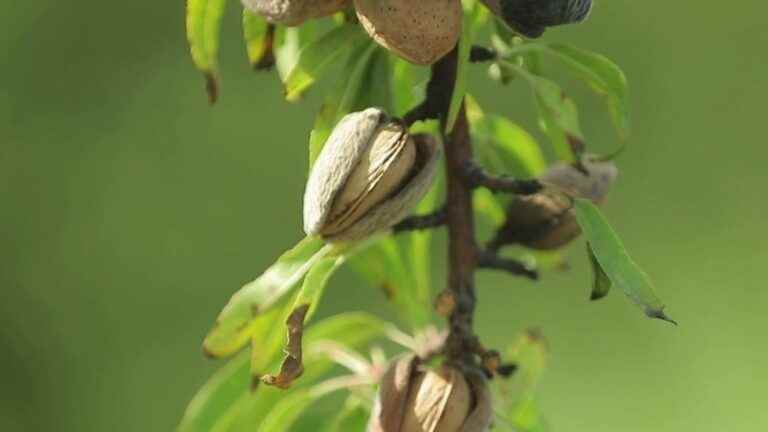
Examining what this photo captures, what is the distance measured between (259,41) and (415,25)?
223 millimetres

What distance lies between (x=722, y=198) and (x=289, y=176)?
1.08m

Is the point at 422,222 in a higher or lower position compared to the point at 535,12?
lower

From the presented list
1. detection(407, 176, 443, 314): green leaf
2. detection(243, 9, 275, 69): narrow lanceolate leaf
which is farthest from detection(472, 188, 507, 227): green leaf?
detection(243, 9, 275, 69): narrow lanceolate leaf

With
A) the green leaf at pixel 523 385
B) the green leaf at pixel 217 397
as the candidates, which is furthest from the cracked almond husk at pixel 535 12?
the green leaf at pixel 217 397

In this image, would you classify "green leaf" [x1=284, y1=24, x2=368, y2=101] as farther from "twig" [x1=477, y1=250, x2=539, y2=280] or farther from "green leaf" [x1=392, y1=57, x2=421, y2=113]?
"twig" [x1=477, y1=250, x2=539, y2=280]

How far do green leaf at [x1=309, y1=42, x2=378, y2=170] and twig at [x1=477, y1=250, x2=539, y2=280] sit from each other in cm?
16

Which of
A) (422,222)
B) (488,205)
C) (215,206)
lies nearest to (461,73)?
(422,222)

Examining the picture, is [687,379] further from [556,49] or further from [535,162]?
[556,49]

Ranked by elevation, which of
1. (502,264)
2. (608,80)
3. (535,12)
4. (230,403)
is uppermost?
(535,12)

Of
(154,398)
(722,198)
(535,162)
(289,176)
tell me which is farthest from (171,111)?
(535,162)

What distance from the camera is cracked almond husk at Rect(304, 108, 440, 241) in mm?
1109

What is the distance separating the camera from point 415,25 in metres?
1.06

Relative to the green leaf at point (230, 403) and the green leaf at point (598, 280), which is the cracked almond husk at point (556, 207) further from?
the green leaf at point (230, 403)

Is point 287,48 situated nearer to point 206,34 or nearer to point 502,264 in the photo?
point 206,34
